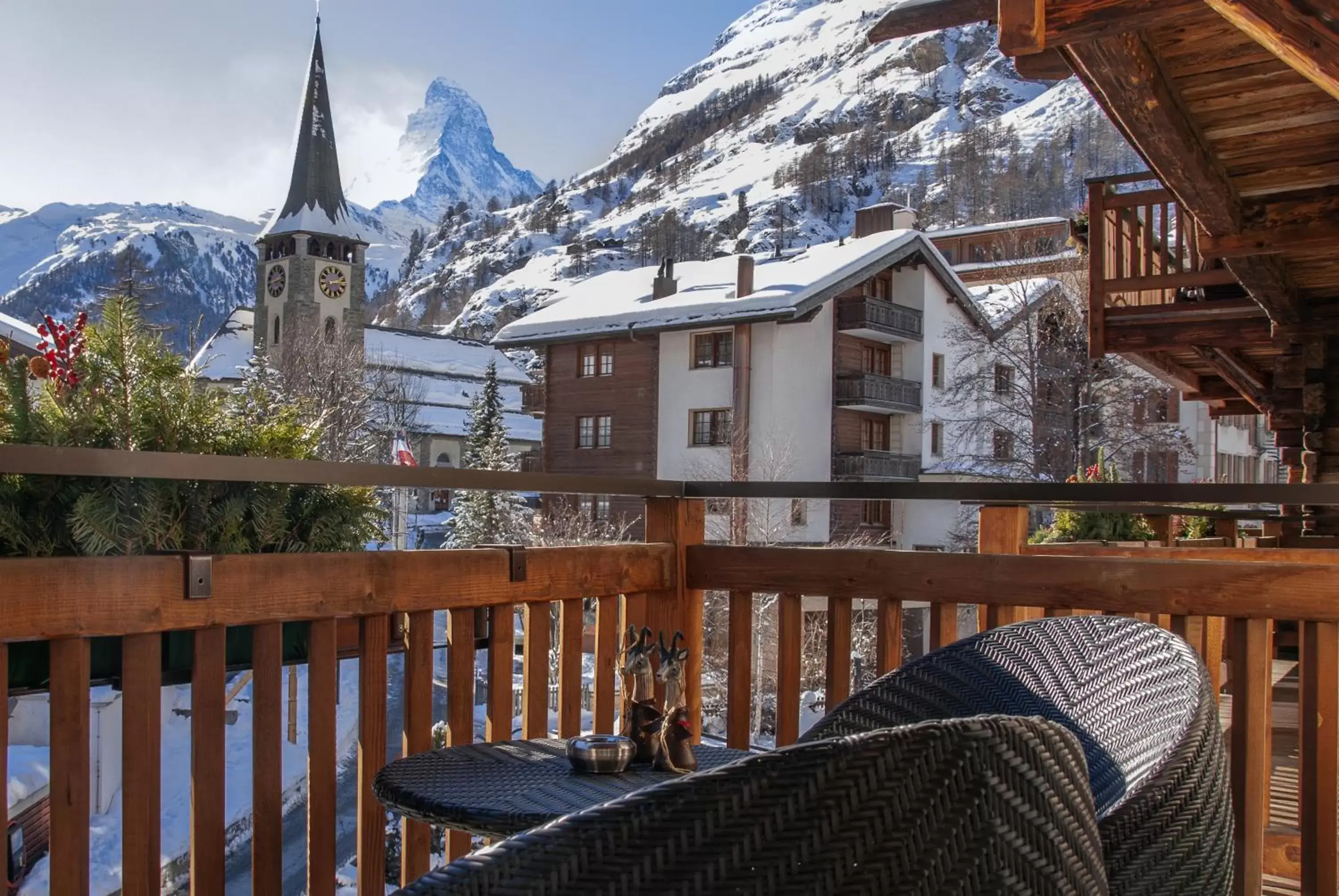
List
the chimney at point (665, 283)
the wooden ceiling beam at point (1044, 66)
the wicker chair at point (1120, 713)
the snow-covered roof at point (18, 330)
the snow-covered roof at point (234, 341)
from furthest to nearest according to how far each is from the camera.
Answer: the snow-covered roof at point (234, 341)
the chimney at point (665, 283)
the snow-covered roof at point (18, 330)
the wooden ceiling beam at point (1044, 66)
the wicker chair at point (1120, 713)

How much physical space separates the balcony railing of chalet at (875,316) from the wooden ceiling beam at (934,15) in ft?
62.5

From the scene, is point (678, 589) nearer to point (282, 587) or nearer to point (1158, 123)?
point (282, 587)

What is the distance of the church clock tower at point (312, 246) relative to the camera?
1641 inches

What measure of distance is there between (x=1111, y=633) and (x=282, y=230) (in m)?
44.6

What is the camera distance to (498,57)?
105 metres

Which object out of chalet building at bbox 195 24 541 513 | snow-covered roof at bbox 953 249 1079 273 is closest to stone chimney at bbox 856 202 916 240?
snow-covered roof at bbox 953 249 1079 273

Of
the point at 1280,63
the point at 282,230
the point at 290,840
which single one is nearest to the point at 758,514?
the point at 290,840

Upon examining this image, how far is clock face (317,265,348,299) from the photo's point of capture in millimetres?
42719

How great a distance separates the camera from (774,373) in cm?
2123

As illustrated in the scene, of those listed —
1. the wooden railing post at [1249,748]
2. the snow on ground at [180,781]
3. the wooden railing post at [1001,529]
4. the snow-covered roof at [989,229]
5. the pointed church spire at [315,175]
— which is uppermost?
the pointed church spire at [315,175]

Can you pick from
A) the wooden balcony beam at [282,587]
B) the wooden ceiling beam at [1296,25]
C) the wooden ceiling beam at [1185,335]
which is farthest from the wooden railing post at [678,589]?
the wooden ceiling beam at [1185,335]

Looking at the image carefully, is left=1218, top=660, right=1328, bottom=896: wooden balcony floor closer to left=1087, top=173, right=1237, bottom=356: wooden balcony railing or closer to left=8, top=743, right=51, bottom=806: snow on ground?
left=1087, top=173, right=1237, bottom=356: wooden balcony railing

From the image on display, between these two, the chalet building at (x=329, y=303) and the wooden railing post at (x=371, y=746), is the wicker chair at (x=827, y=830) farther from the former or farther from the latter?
the chalet building at (x=329, y=303)

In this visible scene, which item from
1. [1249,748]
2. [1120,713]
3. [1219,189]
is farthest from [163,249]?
[1120,713]
